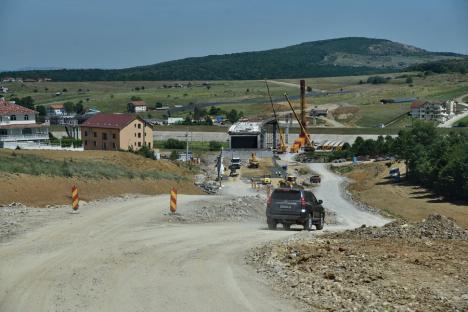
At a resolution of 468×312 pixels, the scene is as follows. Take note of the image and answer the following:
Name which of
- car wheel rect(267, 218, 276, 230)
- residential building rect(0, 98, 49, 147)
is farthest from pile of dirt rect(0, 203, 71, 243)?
residential building rect(0, 98, 49, 147)

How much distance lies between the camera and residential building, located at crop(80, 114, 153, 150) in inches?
3504

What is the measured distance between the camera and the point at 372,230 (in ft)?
64.7

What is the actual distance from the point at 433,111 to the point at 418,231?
478 ft

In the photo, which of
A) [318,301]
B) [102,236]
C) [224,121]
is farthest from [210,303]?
[224,121]

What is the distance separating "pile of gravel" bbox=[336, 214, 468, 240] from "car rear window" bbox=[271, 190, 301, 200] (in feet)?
11.4

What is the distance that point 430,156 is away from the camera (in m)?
75.8

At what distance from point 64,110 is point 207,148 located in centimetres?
6038

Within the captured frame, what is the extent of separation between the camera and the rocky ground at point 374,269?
11.8 metres

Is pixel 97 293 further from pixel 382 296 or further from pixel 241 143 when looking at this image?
pixel 241 143

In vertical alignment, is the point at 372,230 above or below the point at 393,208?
above

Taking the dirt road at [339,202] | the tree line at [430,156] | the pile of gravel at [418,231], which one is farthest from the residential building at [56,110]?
the pile of gravel at [418,231]

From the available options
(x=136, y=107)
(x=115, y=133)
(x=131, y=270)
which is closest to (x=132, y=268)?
(x=131, y=270)

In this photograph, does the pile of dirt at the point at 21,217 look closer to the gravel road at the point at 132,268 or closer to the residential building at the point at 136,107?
the gravel road at the point at 132,268

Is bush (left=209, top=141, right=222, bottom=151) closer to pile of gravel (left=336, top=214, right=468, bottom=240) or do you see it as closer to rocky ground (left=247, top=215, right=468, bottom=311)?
pile of gravel (left=336, top=214, right=468, bottom=240)
